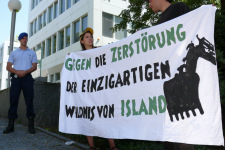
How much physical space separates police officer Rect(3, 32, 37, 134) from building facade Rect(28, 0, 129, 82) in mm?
8138

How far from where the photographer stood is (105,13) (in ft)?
66.0

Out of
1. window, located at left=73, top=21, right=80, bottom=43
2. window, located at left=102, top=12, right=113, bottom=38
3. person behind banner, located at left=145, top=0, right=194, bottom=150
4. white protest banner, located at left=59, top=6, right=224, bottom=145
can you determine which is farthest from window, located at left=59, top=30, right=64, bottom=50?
person behind banner, located at left=145, top=0, right=194, bottom=150

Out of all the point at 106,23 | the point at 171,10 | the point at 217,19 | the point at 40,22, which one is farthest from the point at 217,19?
the point at 40,22

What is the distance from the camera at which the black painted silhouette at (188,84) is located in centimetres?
236

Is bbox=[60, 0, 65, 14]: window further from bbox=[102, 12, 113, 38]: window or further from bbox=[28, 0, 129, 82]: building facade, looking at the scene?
bbox=[102, 12, 113, 38]: window

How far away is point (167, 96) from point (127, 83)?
69 cm

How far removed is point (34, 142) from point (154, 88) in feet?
8.78

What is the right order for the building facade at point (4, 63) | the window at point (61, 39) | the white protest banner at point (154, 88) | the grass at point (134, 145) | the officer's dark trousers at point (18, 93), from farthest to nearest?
the building facade at point (4, 63) → the window at point (61, 39) → the officer's dark trousers at point (18, 93) → the grass at point (134, 145) → the white protest banner at point (154, 88)

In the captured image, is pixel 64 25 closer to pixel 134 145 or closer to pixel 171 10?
pixel 134 145

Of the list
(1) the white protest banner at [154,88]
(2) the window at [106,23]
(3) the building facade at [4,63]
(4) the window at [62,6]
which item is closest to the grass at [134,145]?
(1) the white protest banner at [154,88]

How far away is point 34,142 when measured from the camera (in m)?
4.52

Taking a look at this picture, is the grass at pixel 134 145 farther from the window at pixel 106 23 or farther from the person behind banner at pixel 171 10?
the window at pixel 106 23

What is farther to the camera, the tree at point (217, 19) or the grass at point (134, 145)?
the tree at point (217, 19)

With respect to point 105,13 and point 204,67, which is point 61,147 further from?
point 105,13
